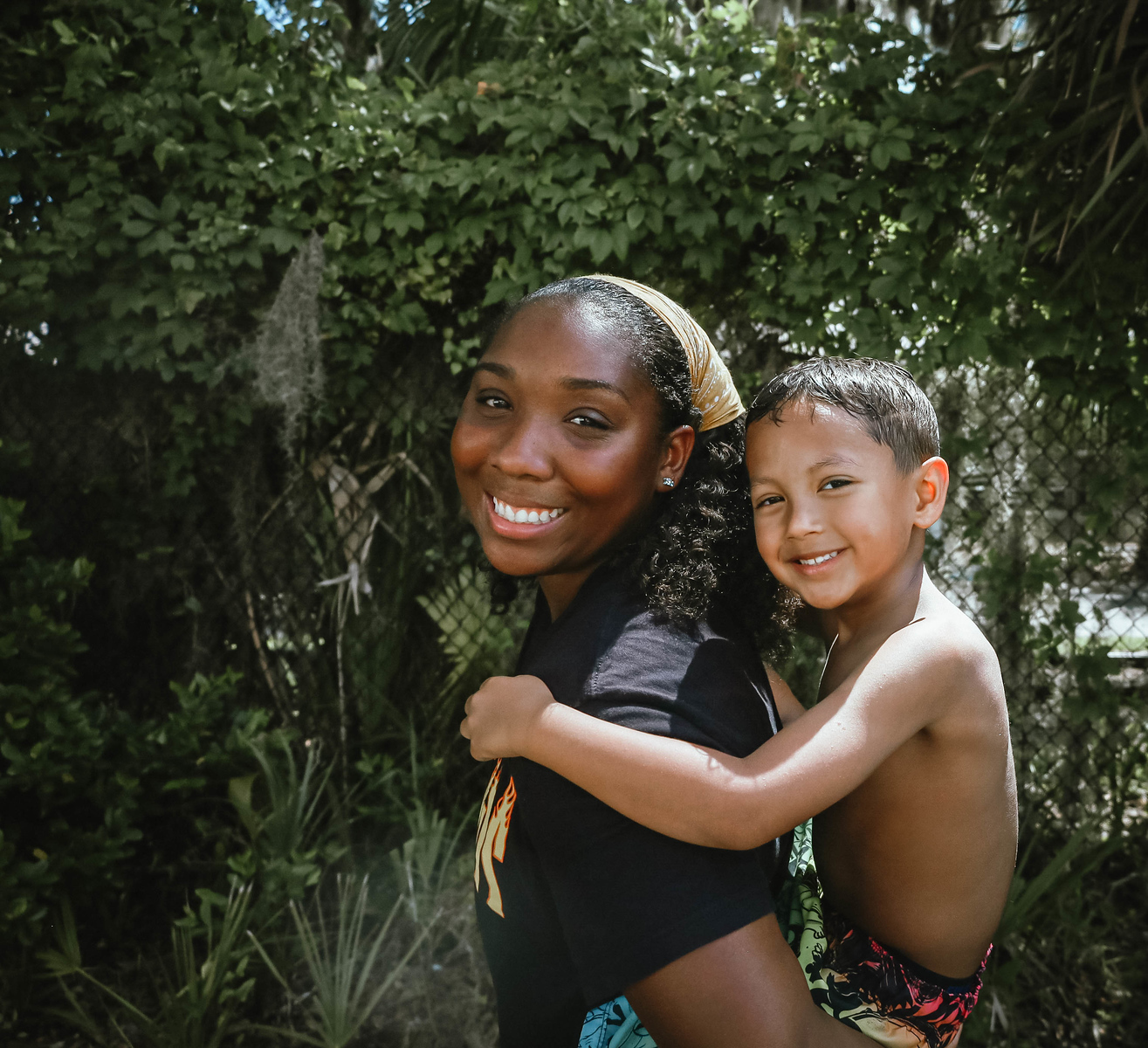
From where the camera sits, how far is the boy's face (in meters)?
1.32

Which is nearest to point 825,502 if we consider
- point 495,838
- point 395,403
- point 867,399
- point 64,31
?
point 867,399

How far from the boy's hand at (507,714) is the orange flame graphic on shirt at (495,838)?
0.21 feet

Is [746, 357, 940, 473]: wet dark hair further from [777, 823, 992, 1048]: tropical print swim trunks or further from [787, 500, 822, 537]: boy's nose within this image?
[777, 823, 992, 1048]: tropical print swim trunks

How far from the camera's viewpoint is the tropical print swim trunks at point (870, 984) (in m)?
1.24

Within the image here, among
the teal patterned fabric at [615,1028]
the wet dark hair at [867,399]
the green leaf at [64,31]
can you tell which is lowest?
the teal patterned fabric at [615,1028]

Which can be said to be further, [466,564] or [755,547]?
[466,564]

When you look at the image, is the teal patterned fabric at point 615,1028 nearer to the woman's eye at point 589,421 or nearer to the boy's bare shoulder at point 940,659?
the boy's bare shoulder at point 940,659

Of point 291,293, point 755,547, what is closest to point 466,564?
point 291,293

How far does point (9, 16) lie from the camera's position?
122 inches

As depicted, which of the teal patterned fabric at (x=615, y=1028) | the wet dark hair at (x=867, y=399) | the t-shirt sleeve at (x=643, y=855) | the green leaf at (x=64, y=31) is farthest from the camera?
the green leaf at (x=64, y=31)

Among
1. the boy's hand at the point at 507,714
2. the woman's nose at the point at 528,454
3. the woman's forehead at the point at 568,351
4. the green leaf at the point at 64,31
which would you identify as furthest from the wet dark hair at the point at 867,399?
the green leaf at the point at 64,31

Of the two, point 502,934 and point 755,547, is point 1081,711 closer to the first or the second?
point 755,547

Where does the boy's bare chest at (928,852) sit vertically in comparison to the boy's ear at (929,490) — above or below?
below

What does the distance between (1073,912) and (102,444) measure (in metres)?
4.09
